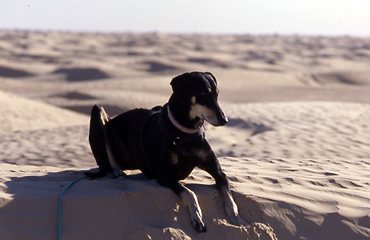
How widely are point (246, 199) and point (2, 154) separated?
15.3ft

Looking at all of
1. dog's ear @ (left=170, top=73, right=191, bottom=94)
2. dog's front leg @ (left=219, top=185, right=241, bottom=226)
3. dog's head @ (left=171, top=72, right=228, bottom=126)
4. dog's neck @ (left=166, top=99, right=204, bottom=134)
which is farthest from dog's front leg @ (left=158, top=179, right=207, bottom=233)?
dog's ear @ (left=170, top=73, right=191, bottom=94)

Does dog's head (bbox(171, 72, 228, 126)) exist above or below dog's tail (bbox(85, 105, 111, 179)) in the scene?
above

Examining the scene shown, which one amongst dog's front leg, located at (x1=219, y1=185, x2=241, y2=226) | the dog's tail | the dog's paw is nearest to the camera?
the dog's paw

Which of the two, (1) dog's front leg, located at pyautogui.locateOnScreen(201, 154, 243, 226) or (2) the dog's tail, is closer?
(1) dog's front leg, located at pyautogui.locateOnScreen(201, 154, 243, 226)

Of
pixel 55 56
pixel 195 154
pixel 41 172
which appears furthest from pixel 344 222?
pixel 55 56

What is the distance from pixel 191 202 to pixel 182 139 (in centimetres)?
51

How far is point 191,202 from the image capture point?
3824 millimetres

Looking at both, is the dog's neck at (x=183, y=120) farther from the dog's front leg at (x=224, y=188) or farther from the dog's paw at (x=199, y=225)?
the dog's paw at (x=199, y=225)

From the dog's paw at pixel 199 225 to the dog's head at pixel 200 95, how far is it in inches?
30.7

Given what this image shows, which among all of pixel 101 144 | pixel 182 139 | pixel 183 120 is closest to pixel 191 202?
pixel 182 139

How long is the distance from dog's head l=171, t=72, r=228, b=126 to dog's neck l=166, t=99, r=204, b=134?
41mm

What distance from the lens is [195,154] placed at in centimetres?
394

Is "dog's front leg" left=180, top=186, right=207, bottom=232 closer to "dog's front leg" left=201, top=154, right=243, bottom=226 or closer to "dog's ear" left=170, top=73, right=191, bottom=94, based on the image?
"dog's front leg" left=201, top=154, right=243, bottom=226

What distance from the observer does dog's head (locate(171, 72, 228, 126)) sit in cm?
365
